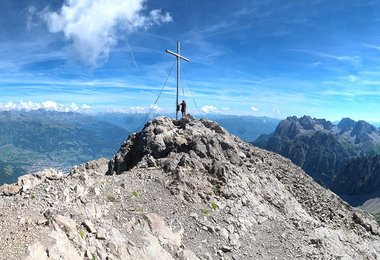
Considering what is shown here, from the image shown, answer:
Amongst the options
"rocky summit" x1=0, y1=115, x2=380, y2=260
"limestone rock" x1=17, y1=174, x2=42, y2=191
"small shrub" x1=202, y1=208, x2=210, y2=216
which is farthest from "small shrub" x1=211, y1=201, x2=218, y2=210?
"limestone rock" x1=17, y1=174, x2=42, y2=191

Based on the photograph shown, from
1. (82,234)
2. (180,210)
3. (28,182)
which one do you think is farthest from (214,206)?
(28,182)

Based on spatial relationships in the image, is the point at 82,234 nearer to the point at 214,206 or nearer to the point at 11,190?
the point at 11,190

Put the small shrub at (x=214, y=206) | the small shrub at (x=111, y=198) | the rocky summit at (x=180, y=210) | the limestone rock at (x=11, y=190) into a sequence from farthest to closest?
the small shrub at (x=214, y=206), the small shrub at (x=111, y=198), the limestone rock at (x=11, y=190), the rocky summit at (x=180, y=210)

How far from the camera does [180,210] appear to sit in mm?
29875

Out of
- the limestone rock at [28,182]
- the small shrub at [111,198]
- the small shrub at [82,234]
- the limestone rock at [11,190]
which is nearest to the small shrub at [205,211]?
the small shrub at [111,198]

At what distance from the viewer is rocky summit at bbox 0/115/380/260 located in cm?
2192

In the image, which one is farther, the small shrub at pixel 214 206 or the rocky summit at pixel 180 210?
the small shrub at pixel 214 206

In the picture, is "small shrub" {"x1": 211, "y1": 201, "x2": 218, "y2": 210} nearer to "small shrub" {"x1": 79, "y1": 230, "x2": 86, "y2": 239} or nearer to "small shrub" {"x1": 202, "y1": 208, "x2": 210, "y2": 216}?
"small shrub" {"x1": 202, "y1": 208, "x2": 210, "y2": 216}

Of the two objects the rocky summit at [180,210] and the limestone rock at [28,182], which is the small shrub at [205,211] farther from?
the limestone rock at [28,182]

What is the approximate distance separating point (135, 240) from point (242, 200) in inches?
518

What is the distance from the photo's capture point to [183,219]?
2906 cm

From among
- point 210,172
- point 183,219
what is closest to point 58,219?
point 183,219

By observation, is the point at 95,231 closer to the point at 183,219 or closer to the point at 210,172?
the point at 183,219

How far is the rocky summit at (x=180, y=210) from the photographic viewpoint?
21922mm
